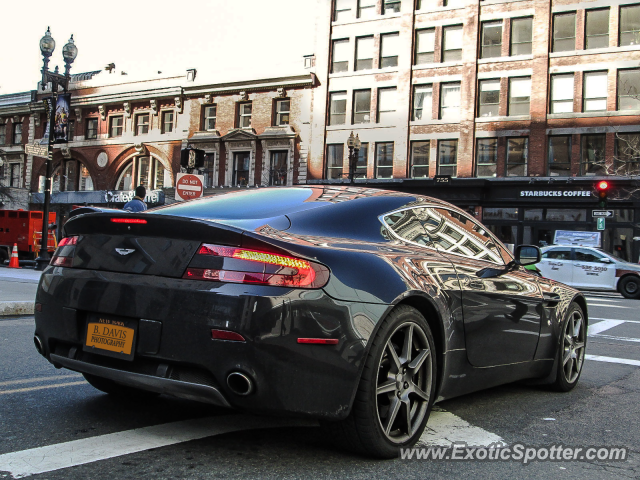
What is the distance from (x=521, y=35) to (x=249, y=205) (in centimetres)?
3186

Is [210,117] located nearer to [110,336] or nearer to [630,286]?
[630,286]

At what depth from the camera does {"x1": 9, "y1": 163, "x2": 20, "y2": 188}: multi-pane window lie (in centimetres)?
4734

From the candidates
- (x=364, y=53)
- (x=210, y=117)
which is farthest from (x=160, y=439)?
(x=210, y=117)

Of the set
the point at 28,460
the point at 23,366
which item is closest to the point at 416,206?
the point at 28,460

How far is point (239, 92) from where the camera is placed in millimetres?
Answer: 38438

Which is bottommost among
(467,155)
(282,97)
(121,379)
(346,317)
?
(121,379)

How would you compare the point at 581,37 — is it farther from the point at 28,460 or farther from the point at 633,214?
the point at 28,460

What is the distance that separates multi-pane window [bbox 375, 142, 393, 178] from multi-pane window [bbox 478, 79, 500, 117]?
5037 millimetres

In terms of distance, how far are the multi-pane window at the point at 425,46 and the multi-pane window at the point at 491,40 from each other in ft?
8.51

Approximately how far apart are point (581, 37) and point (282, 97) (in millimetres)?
15885

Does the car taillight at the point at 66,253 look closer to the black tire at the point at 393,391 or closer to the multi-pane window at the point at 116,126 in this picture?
the black tire at the point at 393,391

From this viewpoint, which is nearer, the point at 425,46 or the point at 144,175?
the point at 425,46

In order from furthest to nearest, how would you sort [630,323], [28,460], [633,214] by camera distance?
[633,214]
[630,323]
[28,460]

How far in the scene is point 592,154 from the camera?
30.2 metres
